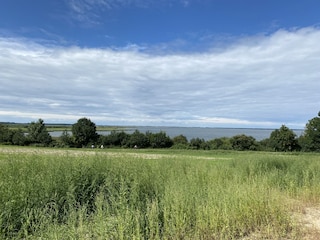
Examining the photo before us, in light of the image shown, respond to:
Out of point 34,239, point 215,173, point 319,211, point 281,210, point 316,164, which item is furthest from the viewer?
point 316,164

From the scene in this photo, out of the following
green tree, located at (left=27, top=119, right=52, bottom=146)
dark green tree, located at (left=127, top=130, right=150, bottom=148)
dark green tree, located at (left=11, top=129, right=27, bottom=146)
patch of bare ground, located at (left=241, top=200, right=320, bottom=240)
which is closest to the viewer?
patch of bare ground, located at (left=241, top=200, right=320, bottom=240)

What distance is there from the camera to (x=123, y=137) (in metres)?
39.8

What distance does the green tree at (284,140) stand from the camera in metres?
37.1

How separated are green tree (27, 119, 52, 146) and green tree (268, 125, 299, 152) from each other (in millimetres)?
28483

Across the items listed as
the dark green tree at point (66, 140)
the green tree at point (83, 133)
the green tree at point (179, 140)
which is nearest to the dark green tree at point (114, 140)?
the green tree at point (83, 133)

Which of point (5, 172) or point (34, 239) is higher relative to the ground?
point (5, 172)

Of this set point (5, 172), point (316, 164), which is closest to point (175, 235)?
point (5, 172)

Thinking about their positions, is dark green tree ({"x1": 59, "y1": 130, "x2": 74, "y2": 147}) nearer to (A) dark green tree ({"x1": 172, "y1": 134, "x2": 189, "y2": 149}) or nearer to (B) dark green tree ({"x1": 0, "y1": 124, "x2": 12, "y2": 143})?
(B) dark green tree ({"x1": 0, "y1": 124, "x2": 12, "y2": 143})

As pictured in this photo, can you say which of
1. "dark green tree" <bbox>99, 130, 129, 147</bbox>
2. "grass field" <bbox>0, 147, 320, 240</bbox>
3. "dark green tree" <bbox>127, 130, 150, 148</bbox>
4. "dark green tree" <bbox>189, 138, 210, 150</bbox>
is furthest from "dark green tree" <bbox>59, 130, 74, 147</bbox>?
"grass field" <bbox>0, 147, 320, 240</bbox>

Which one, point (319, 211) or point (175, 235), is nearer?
point (175, 235)

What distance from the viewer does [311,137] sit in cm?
3553

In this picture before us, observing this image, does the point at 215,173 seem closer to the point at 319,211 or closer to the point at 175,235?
the point at 319,211

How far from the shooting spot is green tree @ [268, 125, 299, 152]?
3712cm

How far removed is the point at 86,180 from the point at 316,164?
9.15 m
